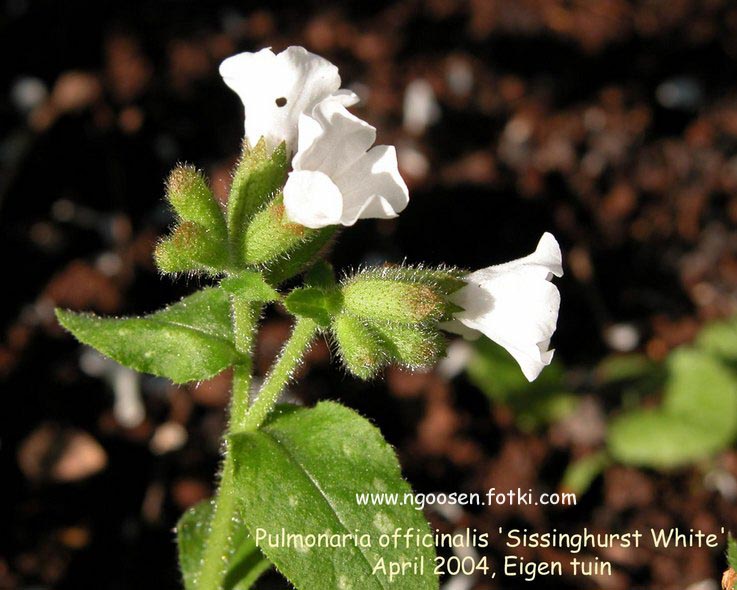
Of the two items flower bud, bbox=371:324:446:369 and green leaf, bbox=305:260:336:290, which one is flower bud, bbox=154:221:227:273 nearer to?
green leaf, bbox=305:260:336:290

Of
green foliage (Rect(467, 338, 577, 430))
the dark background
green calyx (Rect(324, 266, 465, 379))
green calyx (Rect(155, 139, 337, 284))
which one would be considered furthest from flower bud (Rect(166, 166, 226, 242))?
green foliage (Rect(467, 338, 577, 430))

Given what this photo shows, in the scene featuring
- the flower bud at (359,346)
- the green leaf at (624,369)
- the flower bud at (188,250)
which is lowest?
the flower bud at (359,346)

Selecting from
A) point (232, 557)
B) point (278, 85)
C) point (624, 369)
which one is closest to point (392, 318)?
point (278, 85)

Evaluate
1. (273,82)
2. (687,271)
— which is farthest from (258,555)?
(687,271)

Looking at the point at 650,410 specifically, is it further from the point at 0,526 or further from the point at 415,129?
the point at 0,526

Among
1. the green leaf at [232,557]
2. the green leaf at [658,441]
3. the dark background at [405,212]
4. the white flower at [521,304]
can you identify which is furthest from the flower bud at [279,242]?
the green leaf at [658,441]

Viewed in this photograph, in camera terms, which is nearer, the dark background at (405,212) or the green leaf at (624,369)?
the dark background at (405,212)

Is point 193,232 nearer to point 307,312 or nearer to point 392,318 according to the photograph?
point 307,312

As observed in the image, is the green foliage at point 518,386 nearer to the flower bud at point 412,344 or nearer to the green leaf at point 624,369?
the green leaf at point 624,369
